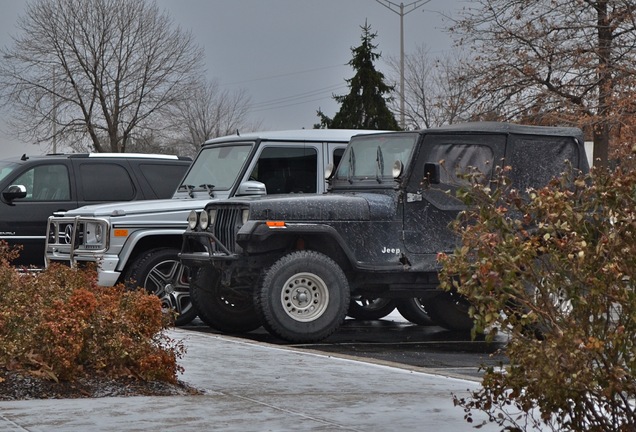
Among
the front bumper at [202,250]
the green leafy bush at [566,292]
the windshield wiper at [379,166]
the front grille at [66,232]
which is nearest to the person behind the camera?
the green leafy bush at [566,292]

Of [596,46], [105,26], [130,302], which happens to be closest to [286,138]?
[130,302]

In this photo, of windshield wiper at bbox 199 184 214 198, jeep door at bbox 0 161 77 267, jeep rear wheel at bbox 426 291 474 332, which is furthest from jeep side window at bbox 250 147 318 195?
jeep door at bbox 0 161 77 267

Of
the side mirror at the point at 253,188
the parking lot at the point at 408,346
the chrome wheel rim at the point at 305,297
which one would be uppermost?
the side mirror at the point at 253,188

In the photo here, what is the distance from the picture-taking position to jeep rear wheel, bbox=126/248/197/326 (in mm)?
14969

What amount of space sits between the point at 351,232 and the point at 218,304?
184 cm

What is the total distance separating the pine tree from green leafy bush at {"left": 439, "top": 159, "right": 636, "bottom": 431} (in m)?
55.3

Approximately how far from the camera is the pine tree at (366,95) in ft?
201

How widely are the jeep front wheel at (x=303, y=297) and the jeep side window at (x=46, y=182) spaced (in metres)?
5.88

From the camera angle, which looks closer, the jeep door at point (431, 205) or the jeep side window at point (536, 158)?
the jeep door at point (431, 205)

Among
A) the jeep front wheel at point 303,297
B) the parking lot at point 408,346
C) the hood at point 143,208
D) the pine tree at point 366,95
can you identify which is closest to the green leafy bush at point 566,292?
the parking lot at point 408,346

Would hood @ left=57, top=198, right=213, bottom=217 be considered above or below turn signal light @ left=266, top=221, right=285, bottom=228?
above

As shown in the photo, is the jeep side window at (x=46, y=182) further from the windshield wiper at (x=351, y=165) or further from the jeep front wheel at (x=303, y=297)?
the jeep front wheel at (x=303, y=297)

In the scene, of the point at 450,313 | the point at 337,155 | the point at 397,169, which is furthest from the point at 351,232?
the point at 337,155

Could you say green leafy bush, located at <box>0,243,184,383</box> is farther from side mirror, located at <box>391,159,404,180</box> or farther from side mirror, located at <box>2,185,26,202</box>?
side mirror, located at <box>2,185,26,202</box>
